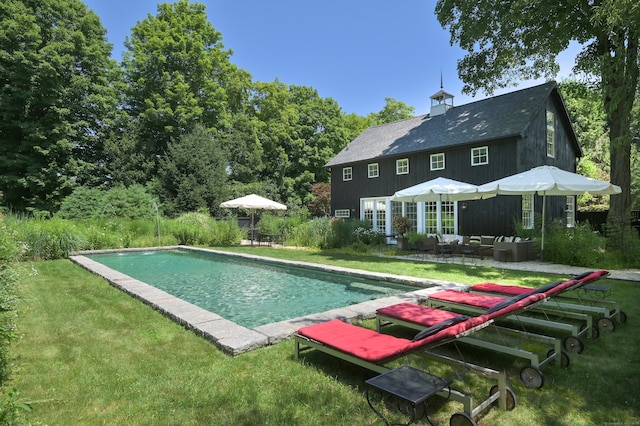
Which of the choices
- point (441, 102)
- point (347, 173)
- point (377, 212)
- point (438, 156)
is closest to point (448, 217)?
point (438, 156)

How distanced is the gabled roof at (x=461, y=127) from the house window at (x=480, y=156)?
52cm

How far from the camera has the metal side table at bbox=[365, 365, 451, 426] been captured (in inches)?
85.5

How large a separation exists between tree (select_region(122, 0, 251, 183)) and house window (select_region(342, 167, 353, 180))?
12200mm

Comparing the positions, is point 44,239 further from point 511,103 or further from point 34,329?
point 511,103

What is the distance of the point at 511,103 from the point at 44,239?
1819 cm

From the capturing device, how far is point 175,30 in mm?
28141

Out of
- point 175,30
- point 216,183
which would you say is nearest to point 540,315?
point 216,183

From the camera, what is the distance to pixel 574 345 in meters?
3.65

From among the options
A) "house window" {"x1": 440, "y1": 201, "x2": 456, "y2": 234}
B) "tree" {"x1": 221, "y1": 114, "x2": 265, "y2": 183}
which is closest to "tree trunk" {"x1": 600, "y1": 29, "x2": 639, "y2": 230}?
"house window" {"x1": 440, "y1": 201, "x2": 456, "y2": 234}

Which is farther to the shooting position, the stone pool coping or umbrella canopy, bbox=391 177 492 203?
umbrella canopy, bbox=391 177 492 203

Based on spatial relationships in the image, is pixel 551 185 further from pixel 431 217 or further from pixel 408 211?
pixel 408 211

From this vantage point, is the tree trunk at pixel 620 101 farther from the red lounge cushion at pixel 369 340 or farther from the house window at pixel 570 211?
the red lounge cushion at pixel 369 340

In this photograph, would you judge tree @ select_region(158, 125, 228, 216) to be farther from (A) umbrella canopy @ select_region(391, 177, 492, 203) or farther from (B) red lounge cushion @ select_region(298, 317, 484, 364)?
(B) red lounge cushion @ select_region(298, 317, 484, 364)

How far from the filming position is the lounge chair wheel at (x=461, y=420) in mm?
2246
